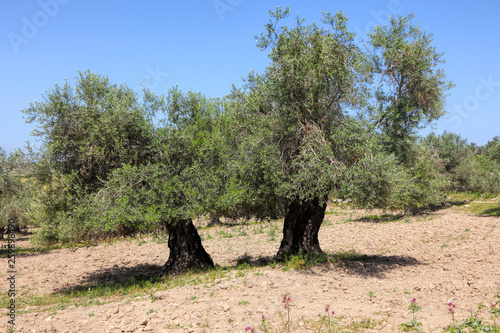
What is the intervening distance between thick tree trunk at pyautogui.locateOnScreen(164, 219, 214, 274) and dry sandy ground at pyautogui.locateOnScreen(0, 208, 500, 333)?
2.12 m

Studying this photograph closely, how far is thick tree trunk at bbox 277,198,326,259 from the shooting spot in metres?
15.4

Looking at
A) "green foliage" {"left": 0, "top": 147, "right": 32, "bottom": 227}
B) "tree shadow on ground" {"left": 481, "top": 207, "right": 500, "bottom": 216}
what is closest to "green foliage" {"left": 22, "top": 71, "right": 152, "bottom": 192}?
"green foliage" {"left": 0, "top": 147, "right": 32, "bottom": 227}

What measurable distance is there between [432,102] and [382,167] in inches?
233

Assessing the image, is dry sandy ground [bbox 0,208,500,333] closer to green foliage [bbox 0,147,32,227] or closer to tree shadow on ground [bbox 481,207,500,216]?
green foliage [bbox 0,147,32,227]

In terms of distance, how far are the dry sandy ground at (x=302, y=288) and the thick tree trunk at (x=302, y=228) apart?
4.04ft

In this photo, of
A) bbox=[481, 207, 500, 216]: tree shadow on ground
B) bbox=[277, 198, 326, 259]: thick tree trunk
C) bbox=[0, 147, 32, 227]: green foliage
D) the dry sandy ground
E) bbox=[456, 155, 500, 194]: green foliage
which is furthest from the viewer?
bbox=[456, 155, 500, 194]: green foliage

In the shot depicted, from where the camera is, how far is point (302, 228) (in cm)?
1560

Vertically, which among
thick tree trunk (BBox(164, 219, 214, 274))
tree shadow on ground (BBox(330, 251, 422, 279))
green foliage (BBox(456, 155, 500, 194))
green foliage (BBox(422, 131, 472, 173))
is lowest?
tree shadow on ground (BBox(330, 251, 422, 279))

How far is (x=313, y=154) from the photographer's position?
13.0 m

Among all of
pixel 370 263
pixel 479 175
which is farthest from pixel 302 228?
pixel 479 175

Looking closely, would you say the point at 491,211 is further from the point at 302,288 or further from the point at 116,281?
the point at 116,281

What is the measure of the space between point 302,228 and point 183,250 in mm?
5715

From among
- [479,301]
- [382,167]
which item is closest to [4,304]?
[382,167]

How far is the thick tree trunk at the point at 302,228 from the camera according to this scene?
607 inches
